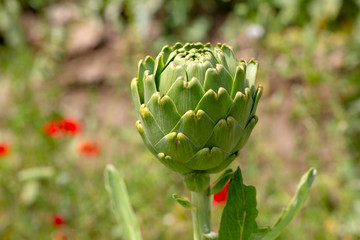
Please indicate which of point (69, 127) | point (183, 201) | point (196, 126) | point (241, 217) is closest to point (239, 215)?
point (241, 217)

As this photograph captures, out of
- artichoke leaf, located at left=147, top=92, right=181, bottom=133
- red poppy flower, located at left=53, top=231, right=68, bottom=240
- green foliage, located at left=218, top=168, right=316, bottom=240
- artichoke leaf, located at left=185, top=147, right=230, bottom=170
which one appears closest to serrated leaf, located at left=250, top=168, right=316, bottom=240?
green foliage, located at left=218, top=168, right=316, bottom=240

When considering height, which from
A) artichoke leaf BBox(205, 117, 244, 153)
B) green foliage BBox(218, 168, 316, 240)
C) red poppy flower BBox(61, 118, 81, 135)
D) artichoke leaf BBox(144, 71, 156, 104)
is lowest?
green foliage BBox(218, 168, 316, 240)

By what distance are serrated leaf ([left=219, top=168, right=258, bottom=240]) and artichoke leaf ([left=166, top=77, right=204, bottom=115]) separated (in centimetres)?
19

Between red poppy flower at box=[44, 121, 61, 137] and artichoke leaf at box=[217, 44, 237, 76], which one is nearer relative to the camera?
artichoke leaf at box=[217, 44, 237, 76]

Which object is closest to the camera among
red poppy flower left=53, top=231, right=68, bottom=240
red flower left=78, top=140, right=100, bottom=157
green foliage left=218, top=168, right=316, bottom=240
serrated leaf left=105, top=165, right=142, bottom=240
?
green foliage left=218, top=168, right=316, bottom=240

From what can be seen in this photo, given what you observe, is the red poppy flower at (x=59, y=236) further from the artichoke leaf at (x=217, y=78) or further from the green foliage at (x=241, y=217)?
the artichoke leaf at (x=217, y=78)

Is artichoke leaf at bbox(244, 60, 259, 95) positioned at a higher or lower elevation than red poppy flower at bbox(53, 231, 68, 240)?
lower

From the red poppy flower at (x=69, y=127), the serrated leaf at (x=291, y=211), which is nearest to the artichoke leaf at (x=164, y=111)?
the serrated leaf at (x=291, y=211)

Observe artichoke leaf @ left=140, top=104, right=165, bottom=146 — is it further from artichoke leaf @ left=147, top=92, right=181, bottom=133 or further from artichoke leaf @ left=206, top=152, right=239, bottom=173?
artichoke leaf @ left=206, top=152, right=239, bottom=173

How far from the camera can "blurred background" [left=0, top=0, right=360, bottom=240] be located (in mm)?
2322

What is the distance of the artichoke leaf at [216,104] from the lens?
75 centimetres

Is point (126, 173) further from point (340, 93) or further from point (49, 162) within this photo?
point (340, 93)

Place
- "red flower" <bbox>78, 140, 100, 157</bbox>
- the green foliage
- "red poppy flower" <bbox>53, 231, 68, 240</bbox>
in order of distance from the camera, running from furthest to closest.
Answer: "red flower" <bbox>78, 140, 100, 157</bbox>
"red poppy flower" <bbox>53, 231, 68, 240</bbox>
the green foliage

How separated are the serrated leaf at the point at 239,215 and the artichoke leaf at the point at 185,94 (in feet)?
0.63
